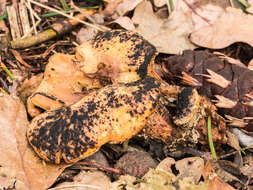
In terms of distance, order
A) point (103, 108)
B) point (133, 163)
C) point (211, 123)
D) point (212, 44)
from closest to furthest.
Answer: point (103, 108) → point (133, 163) → point (211, 123) → point (212, 44)

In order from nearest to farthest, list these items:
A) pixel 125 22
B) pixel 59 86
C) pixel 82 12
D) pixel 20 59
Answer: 1. pixel 59 86
2. pixel 20 59
3. pixel 125 22
4. pixel 82 12

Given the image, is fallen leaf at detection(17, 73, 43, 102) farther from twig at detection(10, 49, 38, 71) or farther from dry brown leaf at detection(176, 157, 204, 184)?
dry brown leaf at detection(176, 157, 204, 184)

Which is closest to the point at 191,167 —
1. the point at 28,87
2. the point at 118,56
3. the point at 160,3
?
the point at 118,56

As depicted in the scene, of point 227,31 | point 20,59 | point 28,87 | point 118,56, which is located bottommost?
point 28,87

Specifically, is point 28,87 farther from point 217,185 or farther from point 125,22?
point 217,185

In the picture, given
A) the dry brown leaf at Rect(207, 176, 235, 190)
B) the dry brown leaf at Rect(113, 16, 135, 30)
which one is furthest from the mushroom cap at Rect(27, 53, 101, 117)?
the dry brown leaf at Rect(207, 176, 235, 190)

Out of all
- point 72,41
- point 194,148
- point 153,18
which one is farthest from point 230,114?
point 72,41

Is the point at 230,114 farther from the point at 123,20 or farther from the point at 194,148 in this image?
the point at 123,20

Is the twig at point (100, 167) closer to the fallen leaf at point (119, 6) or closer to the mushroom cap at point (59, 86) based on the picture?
the mushroom cap at point (59, 86)
